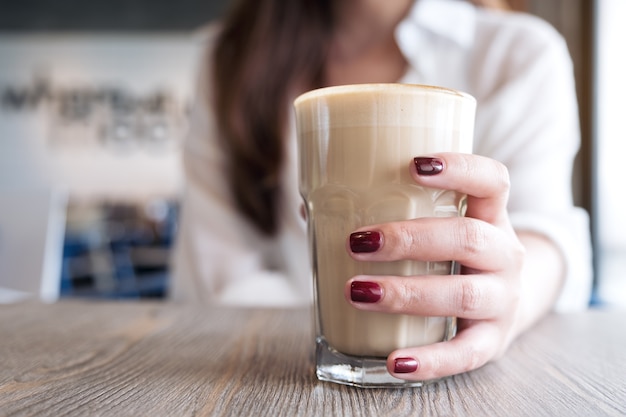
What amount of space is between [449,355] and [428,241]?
0.30 feet

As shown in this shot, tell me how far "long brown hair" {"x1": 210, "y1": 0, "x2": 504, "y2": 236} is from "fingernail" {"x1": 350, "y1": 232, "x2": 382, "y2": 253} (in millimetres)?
750

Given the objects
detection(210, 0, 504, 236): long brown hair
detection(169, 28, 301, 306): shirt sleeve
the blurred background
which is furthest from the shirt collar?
the blurred background

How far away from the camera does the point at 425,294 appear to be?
391 mm

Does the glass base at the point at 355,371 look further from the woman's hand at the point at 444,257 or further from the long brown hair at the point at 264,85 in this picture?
the long brown hair at the point at 264,85

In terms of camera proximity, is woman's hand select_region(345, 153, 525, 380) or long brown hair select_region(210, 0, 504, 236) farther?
long brown hair select_region(210, 0, 504, 236)

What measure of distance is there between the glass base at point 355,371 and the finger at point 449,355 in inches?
0.7

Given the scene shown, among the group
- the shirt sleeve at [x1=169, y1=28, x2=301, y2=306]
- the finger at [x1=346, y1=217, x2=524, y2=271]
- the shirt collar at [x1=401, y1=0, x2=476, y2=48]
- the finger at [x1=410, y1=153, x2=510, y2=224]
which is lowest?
the shirt sleeve at [x1=169, y1=28, x2=301, y2=306]

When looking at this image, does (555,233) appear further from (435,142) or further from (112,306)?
(112,306)

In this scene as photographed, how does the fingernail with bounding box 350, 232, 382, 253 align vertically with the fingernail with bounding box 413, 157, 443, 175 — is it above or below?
below

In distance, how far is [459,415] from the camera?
35 centimetres

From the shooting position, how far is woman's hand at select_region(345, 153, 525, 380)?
385 millimetres

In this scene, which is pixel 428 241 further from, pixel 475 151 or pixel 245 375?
pixel 475 151

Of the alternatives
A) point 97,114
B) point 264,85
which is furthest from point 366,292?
point 97,114

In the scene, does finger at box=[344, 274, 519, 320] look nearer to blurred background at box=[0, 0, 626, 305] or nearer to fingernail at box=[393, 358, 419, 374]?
fingernail at box=[393, 358, 419, 374]
